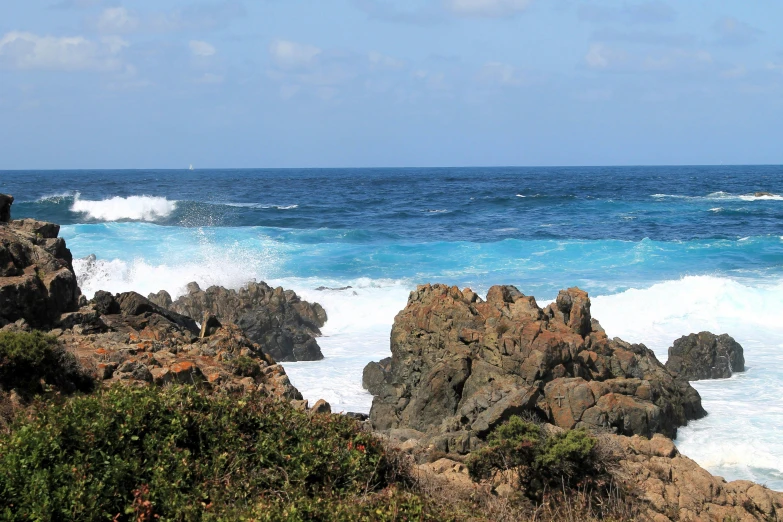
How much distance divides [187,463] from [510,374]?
27.8ft

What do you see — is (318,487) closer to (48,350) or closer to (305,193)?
(48,350)

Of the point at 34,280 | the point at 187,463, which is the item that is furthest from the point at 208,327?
the point at 187,463

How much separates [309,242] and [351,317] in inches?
700

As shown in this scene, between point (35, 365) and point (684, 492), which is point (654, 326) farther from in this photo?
point (35, 365)

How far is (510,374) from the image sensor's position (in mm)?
14461

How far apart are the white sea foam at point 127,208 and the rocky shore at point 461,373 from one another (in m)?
45.2

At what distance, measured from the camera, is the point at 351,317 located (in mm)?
27328

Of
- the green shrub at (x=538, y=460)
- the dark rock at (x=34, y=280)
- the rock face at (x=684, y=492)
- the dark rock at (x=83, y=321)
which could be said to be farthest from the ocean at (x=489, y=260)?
the dark rock at (x=34, y=280)

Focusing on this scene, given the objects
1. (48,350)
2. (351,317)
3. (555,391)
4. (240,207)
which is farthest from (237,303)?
(240,207)

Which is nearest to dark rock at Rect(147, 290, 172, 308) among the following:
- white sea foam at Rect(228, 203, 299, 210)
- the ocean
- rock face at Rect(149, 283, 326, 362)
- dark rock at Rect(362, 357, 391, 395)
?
rock face at Rect(149, 283, 326, 362)

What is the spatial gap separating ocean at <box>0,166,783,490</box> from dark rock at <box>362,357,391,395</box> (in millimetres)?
461

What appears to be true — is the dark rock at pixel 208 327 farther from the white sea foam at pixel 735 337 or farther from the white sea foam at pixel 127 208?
the white sea foam at pixel 127 208

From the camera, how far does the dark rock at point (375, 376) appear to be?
59.0ft

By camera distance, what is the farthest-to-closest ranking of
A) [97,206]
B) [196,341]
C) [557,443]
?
[97,206]
[196,341]
[557,443]
